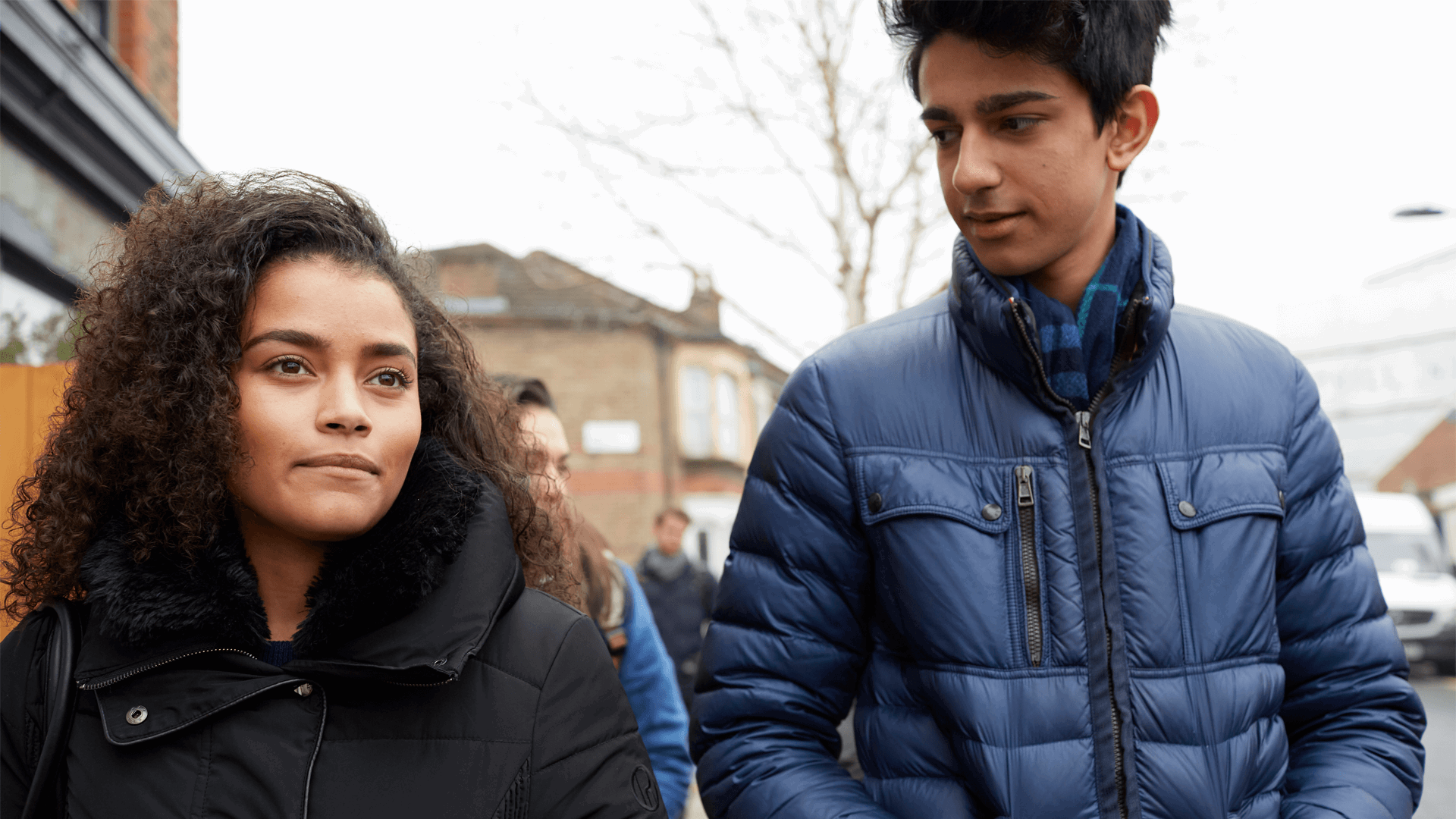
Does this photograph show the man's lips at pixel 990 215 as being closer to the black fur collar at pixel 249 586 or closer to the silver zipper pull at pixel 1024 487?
the silver zipper pull at pixel 1024 487

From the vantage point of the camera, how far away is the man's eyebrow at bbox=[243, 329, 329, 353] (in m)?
1.63

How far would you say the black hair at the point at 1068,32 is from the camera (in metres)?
1.69

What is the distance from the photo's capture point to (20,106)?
6.23 meters

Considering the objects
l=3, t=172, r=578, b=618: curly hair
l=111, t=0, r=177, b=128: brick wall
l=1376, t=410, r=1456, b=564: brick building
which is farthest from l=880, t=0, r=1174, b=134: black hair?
l=1376, t=410, r=1456, b=564: brick building

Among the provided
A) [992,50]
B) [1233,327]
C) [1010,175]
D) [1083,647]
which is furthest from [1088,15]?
[1083,647]

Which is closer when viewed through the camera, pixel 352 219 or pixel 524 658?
pixel 524 658

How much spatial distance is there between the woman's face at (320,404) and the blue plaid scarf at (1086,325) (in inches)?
41.9

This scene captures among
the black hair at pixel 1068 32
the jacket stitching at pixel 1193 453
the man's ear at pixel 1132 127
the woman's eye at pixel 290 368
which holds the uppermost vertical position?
the black hair at pixel 1068 32

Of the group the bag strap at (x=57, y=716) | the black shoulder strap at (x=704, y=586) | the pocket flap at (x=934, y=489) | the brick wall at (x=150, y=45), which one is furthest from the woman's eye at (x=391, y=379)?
the brick wall at (x=150, y=45)

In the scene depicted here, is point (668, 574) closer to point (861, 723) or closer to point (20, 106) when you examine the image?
point (20, 106)

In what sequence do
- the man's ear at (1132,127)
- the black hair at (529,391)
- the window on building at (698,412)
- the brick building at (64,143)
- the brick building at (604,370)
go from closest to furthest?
the man's ear at (1132,127), the black hair at (529,391), the brick building at (64,143), the brick building at (604,370), the window on building at (698,412)

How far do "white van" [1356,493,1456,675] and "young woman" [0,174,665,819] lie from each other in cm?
1525

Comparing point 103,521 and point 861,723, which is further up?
point 103,521

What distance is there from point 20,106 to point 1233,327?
6.92m
